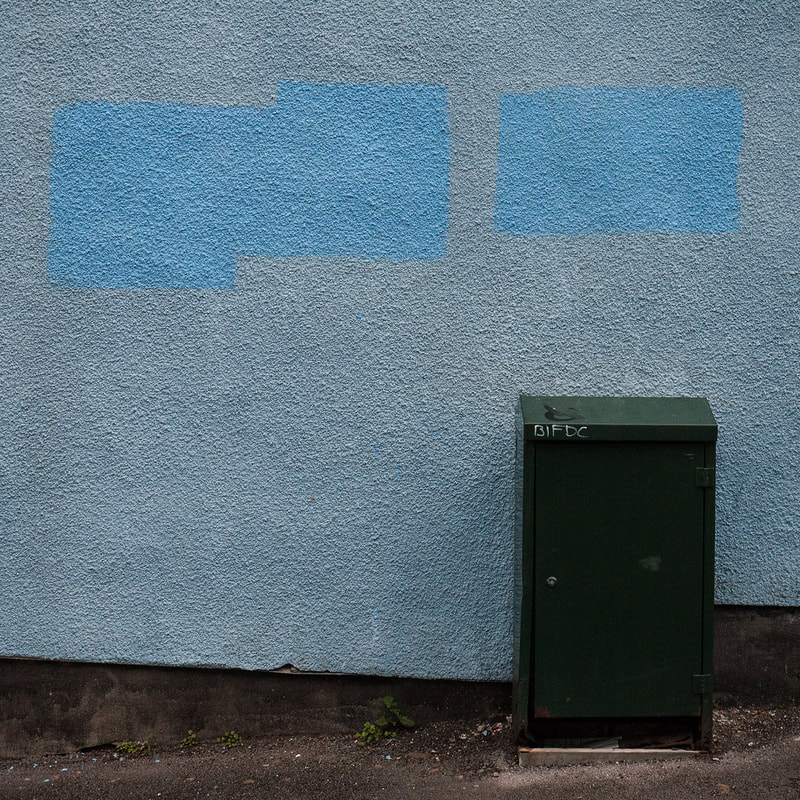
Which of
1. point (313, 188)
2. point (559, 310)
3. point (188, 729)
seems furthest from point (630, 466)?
point (188, 729)

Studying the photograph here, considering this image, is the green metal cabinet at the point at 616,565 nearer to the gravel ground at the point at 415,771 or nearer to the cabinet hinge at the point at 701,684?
the cabinet hinge at the point at 701,684

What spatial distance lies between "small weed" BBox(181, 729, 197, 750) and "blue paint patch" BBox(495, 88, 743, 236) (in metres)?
2.55

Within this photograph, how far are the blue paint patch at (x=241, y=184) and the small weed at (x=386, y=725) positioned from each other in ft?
6.37

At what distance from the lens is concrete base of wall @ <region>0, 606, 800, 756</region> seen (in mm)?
3232

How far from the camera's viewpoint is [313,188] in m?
3.19

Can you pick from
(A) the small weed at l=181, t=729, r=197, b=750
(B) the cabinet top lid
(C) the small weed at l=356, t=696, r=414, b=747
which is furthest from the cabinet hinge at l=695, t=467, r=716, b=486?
(A) the small weed at l=181, t=729, r=197, b=750

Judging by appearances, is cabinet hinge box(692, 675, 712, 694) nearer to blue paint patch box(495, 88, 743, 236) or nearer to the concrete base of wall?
the concrete base of wall

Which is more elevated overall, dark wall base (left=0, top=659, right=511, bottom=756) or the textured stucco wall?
the textured stucco wall

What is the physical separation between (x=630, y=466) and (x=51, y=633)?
2541 mm

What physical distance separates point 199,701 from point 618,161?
293 cm

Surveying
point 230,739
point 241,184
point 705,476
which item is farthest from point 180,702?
point 705,476

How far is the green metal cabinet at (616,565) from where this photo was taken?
2.71 meters

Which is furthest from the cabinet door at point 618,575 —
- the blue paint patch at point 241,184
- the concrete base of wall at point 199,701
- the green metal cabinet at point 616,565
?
the blue paint patch at point 241,184

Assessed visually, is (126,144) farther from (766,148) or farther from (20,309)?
(766,148)
